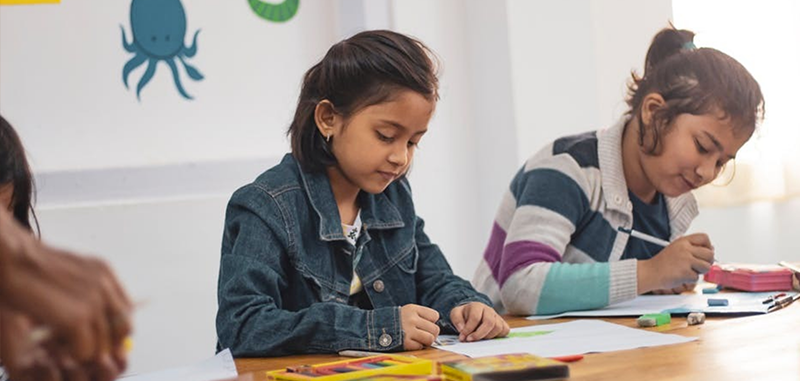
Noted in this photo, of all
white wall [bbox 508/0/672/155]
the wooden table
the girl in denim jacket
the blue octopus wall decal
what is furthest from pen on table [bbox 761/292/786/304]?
the blue octopus wall decal

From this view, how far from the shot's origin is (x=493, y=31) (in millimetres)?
2492

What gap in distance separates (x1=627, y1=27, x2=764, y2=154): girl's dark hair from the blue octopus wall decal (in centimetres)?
101

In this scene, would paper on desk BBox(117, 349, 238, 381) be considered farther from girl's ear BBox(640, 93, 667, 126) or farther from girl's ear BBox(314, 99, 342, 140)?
girl's ear BBox(640, 93, 667, 126)

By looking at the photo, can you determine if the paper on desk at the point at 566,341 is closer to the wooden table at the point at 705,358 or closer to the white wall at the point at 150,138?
the wooden table at the point at 705,358

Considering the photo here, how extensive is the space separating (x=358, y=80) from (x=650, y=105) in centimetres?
61

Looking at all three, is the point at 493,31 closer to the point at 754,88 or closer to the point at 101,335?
the point at 754,88

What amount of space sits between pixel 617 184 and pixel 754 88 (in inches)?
11.1

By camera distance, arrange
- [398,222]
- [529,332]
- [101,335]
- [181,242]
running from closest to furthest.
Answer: [101,335], [529,332], [398,222], [181,242]

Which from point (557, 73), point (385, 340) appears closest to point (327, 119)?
point (385, 340)

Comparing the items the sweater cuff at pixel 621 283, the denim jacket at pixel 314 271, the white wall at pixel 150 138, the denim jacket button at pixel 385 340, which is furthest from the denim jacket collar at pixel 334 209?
the white wall at pixel 150 138

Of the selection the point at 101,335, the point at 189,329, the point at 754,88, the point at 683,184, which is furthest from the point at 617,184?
the point at 101,335

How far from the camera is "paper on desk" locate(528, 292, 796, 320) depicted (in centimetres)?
142

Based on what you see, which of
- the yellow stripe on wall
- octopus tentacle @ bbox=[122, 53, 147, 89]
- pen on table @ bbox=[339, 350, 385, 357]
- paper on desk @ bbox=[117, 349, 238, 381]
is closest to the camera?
paper on desk @ bbox=[117, 349, 238, 381]

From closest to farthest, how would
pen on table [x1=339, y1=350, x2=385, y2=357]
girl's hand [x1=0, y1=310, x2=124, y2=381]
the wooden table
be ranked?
girl's hand [x1=0, y1=310, x2=124, y2=381]
the wooden table
pen on table [x1=339, y1=350, x2=385, y2=357]
